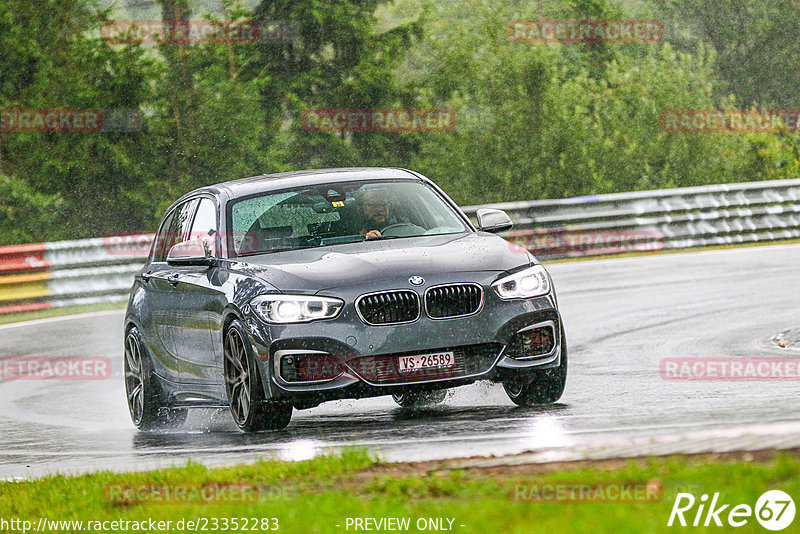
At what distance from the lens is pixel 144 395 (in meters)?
11.3

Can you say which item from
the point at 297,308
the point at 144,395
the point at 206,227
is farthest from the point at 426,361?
the point at 144,395

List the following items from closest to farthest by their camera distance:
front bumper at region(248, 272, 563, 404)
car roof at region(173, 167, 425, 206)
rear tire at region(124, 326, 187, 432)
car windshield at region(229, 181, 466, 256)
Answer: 1. front bumper at region(248, 272, 563, 404)
2. car windshield at region(229, 181, 466, 256)
3. car roof at region(173, 167, 425, 206)
4. rear tire at region(124, 326, 187, 432)

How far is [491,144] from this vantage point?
36844 millimetres

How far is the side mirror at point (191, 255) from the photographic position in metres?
10.1

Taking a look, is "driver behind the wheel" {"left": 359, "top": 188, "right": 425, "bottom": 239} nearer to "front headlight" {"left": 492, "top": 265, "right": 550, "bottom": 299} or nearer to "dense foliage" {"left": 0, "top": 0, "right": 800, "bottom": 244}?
"front headlight" {"left": 492, "top": 265, "right": 550, "bottom": 299}

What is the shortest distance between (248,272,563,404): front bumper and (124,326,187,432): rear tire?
7.94ft

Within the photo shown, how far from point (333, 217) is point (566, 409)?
2093 millimetres

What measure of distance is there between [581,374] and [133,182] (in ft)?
92.2

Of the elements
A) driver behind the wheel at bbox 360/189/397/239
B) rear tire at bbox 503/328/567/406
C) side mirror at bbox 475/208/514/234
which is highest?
driver behind the wheel at bbox 360/189/397/239

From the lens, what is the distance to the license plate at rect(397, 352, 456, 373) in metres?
8.90

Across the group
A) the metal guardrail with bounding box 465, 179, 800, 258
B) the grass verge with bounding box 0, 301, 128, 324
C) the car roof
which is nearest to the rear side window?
the car roof

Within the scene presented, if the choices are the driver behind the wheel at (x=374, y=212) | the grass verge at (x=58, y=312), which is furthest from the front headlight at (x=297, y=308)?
the grass verge at (x=58, y=312)

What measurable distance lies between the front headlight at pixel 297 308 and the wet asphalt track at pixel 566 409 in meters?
0.72

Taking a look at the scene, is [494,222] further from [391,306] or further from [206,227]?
[206,227]
